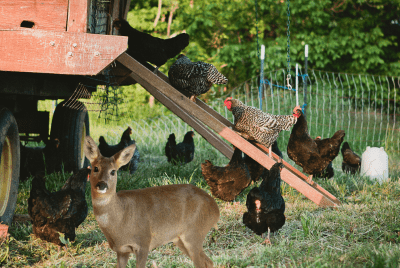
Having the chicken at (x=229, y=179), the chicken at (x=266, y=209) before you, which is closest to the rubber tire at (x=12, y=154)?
the chicken at (x=229, y=179)

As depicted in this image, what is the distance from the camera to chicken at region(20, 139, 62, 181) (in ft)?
19.3

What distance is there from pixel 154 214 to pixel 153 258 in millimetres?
850

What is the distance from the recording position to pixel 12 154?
156 inches

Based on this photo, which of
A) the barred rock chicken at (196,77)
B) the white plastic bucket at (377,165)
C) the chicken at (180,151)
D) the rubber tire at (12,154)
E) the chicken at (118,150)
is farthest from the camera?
the chicken at (180,151)

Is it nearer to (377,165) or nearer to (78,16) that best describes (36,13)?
(78,16)

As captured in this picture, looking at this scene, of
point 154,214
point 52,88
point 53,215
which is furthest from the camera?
point 52,88

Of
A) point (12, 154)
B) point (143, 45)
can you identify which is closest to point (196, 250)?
point (12, 154)

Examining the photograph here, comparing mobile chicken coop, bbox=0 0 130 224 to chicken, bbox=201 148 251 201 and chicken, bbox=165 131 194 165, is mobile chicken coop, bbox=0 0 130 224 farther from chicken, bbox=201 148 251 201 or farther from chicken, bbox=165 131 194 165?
chicken, bbox=165 131 194 165

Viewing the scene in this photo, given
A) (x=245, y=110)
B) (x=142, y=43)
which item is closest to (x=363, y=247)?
(x=245, y=110)

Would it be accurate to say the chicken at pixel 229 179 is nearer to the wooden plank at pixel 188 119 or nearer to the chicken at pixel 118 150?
the wooden plank at pixel 188 119

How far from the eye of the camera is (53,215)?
345 centimetres

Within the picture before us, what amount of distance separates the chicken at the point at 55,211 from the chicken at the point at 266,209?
1593 mm

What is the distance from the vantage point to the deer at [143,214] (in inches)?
96.9

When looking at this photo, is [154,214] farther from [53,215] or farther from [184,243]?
[53,215]
